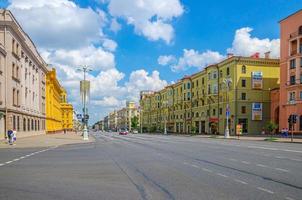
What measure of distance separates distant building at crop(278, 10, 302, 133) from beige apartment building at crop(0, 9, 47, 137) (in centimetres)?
4196

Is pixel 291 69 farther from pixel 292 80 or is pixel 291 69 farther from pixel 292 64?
pixel 292 80

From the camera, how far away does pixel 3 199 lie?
7.65 metres

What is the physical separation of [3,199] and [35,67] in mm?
64726

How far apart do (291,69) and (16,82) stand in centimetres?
4333

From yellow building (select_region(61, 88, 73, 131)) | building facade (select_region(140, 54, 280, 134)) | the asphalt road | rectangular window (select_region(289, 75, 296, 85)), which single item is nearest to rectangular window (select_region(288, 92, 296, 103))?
rectangular window (select_region(289, 75, 296, 85))

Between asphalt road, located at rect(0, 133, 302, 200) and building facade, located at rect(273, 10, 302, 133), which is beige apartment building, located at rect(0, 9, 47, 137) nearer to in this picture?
asphalt road, located at rect(0, 133, 302, 200)

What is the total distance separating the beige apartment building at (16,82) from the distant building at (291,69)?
138ft

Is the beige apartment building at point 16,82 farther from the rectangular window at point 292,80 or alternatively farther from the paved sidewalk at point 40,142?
the rectangular window at point 292,80

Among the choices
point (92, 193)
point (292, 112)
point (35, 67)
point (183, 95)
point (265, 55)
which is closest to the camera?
point (92, 193)

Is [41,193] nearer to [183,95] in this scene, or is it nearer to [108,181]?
[108,181]

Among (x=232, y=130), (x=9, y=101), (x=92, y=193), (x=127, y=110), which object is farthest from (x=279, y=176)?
(x=127, y=110)

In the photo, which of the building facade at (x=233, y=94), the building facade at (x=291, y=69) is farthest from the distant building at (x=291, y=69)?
the building facade at (x=233, y=94)

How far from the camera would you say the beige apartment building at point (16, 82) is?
43625 millimetres

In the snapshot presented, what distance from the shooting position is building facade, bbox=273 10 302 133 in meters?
55.5
